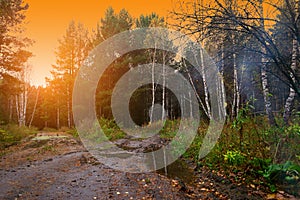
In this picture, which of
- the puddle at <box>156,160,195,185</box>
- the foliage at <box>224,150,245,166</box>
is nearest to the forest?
the foliage at <box>224,150,245,166</box>

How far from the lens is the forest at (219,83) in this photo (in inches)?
118

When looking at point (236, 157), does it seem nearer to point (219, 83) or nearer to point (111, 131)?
point (111, 131)

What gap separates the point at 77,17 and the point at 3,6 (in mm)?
14880

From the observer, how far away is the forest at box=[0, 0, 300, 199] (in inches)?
118

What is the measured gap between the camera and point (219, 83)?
57.9 ft

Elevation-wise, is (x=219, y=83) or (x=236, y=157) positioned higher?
(x=219, y=83)

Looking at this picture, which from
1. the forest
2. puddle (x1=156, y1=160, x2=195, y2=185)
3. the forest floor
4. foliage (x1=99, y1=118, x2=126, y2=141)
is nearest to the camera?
the forest

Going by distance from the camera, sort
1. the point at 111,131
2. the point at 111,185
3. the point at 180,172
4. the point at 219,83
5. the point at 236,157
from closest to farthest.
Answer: the point at 111,185 < the point at 236,157 < the point at 180,172 < the point at 111,131 < the point at 219,83

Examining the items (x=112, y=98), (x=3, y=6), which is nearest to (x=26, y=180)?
(x=3, y=6)

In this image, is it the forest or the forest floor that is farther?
the forest floor

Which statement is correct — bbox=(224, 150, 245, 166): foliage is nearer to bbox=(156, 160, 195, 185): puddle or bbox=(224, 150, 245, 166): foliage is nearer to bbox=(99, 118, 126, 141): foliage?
bbox=(156, 160, 195, 185): puddle

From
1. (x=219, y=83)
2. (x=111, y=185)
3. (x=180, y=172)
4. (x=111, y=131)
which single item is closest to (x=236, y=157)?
(x=180, y=172)

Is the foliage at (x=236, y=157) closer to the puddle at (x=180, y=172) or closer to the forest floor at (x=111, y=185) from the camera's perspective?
the forest floor at (x=111, y=185)

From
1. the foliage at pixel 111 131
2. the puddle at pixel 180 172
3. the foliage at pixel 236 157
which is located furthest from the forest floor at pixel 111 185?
the foliage at pixel 111 131
